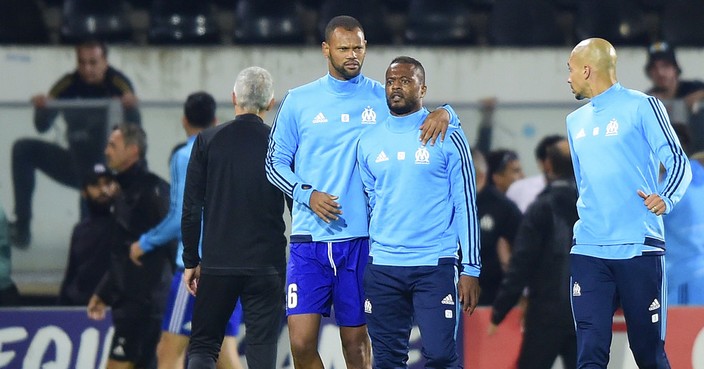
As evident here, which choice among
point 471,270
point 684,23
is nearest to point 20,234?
point 471,270

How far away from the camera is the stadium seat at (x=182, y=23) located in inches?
491

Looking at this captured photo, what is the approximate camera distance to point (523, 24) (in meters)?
12.8

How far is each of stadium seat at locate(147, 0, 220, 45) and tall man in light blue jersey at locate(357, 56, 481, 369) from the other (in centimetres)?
603

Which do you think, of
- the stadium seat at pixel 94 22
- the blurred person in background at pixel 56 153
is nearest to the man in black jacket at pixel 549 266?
the blurred person in background at pixel 56 153

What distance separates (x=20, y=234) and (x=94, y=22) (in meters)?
3.57

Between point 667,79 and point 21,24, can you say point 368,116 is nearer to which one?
point 667,79

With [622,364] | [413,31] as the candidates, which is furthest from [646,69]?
[622,364]

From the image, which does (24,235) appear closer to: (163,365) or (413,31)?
(163,365)

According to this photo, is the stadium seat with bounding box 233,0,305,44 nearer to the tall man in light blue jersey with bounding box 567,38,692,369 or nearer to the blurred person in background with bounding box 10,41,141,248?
the blurred person in background with bounding box 10,41,141,248

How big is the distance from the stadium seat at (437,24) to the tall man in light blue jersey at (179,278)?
13.8ft

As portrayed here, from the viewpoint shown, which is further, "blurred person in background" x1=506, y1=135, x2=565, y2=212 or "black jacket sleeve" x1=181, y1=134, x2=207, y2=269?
"blurred person in background" x1=506, y1=135, x2=565, y2=212

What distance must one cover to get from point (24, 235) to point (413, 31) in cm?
455

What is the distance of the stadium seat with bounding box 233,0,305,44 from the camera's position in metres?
12.5

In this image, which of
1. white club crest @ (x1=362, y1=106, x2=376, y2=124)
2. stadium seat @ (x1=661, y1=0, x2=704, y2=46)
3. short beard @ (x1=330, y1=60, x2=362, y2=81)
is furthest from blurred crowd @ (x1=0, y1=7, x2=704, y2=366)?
short beard @ (x1=330, y1=60, x2=362, y2=81)
